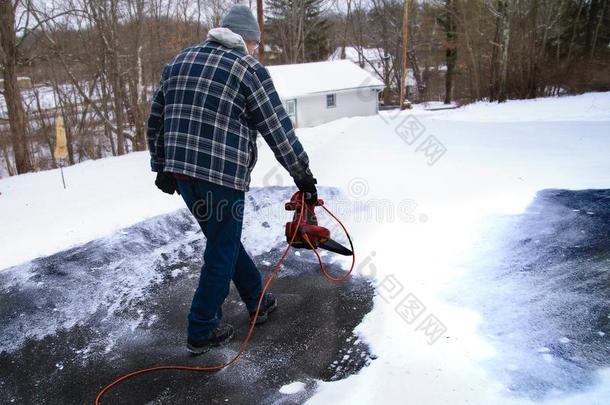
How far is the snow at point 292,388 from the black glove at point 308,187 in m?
1.06

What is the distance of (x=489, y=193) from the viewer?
478 centimetres

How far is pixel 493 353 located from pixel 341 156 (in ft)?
14.9

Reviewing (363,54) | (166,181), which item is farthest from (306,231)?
(363,54)

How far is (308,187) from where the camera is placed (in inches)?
106

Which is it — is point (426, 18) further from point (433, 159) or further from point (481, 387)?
point (481, 387)

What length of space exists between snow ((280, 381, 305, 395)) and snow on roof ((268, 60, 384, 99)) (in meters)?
24.6

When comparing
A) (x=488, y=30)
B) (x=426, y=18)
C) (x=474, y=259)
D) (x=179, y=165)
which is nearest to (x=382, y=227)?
(x=474, y=259)

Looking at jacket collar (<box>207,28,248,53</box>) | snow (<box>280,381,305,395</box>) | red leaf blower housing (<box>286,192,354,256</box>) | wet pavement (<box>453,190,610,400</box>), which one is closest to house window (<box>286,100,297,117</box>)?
wet pavement (<box>453,190,610,400</box>)

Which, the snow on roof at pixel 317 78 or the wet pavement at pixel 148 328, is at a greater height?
the snow on roof at pixel 317 78

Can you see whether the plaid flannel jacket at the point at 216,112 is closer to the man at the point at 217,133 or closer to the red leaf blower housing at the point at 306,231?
the man at the point at 217,133

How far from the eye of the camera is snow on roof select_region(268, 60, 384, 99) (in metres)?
27.1

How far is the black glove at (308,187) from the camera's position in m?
2.66

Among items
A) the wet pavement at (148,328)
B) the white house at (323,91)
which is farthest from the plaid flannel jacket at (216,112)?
the white house at (323,91)

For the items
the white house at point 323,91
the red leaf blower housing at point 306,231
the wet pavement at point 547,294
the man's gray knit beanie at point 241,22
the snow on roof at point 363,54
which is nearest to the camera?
the wet pavement at point 547,294
